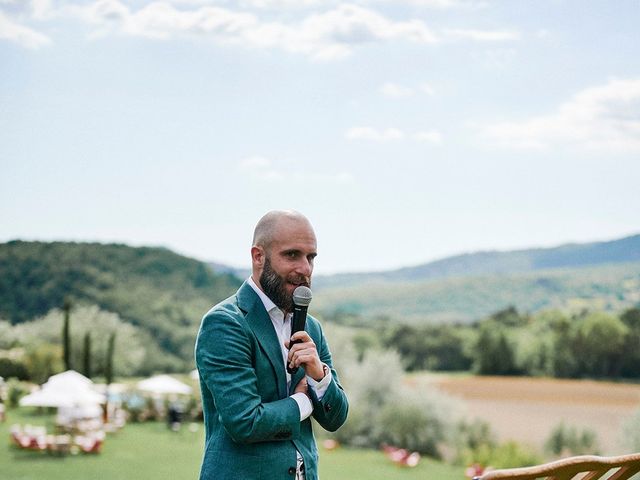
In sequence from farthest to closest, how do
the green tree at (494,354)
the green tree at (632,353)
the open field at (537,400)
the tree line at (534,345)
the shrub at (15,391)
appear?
1. the green tree at (494,354)
2. the tree line at (534,345)
3. the green tree at (632,353)
4. the shrub at (15,391)
5. the open field at (537,400)

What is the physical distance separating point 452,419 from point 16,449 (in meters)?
14.2

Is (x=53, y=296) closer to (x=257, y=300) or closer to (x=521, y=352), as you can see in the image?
(x=521, y=352)

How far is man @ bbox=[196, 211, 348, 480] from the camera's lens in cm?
273

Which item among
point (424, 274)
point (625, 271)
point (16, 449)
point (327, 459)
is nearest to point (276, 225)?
point (16, 449)

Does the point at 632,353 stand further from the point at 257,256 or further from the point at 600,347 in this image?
the point at 257,256

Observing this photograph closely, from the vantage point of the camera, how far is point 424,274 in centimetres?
8138

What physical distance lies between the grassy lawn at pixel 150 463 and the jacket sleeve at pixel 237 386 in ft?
82.3

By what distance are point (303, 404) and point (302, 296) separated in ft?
1.06

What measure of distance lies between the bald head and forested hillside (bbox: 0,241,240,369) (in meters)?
54.4

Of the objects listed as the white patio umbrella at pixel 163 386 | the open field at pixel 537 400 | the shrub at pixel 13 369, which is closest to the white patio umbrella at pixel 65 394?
the white patio umbrella at pixel 163 386

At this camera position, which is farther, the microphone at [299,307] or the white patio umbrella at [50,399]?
the white patio umbrella at [50,399]

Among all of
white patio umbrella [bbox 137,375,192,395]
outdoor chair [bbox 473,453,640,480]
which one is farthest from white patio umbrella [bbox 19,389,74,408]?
outdoor chair [bbox 473,453,640,480]

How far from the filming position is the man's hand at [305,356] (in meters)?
2.71

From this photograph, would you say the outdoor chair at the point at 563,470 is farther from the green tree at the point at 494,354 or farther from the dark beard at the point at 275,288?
the green tree at the point at 494,354
